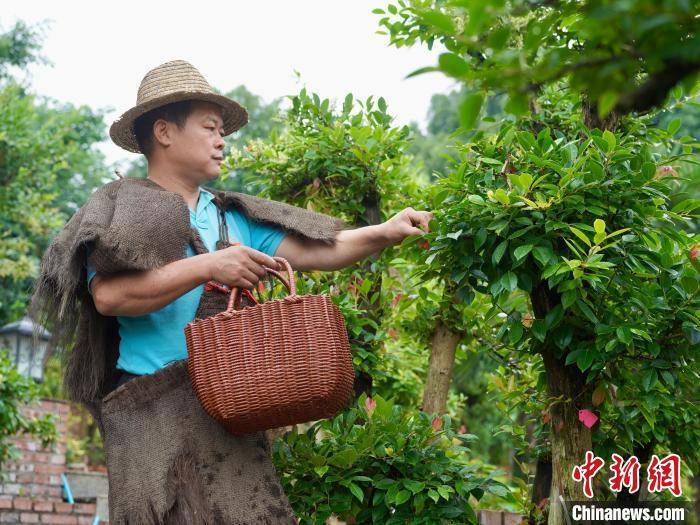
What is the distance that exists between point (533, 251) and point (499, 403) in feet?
3.88

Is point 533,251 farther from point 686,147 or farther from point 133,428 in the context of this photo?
point 133,428

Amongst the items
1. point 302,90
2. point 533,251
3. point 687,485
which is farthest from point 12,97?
point 533,251

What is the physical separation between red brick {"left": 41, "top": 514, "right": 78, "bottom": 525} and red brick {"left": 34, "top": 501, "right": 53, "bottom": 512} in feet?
0.20

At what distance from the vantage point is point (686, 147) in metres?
2.78

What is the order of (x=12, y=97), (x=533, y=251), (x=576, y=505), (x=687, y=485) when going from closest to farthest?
1. (x=533, y=251)
2. (x=576, y=505)
3. (x=687, y=485)
4. (x=12, y=97)

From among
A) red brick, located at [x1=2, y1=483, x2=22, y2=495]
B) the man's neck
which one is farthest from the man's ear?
red brick, located at [x1=2, y1=483, x2=22, y2=495]

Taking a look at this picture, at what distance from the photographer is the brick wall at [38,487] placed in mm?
6746

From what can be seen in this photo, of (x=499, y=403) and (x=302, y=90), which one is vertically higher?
(x=302, y=90)

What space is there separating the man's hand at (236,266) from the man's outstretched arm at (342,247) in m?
0.57

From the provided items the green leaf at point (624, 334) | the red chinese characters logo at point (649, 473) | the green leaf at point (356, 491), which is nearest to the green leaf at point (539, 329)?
the green leaf at point (624, 334)

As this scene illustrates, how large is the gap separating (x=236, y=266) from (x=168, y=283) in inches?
8.0

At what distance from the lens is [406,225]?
285cm

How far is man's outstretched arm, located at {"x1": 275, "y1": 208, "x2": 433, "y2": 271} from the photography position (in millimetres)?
2893

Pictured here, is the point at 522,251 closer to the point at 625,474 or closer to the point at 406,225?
the point at 406,225
